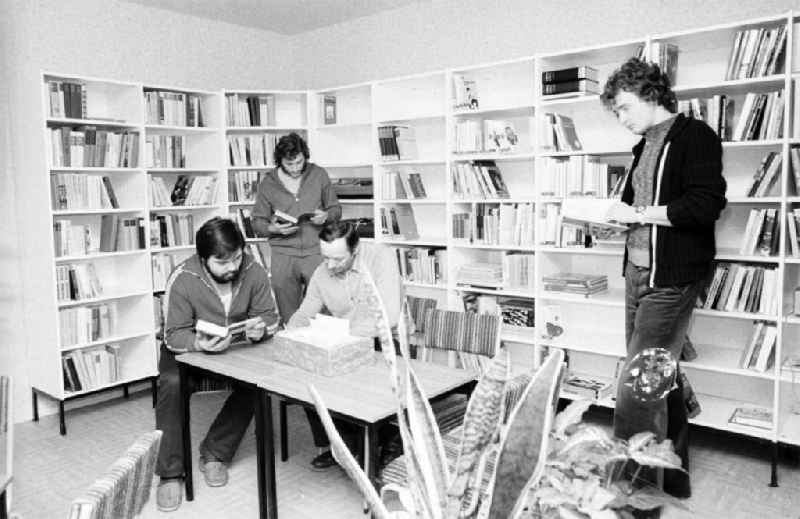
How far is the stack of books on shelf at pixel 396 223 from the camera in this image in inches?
196

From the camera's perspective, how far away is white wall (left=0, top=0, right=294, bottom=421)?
14.3ft

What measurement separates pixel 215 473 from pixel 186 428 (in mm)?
418

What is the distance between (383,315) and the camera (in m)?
1.03

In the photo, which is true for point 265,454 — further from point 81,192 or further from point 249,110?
point 249,110

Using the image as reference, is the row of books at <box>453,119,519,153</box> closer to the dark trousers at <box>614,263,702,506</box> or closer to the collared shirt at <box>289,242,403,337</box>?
the collared shirt at <box>289,242,403,337</box>

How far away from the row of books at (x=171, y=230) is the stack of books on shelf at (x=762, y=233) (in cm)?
374

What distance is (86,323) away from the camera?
4.46 meters

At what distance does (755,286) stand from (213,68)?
14.1 feet

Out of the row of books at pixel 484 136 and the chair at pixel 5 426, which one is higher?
the row of books at pixel 484 136

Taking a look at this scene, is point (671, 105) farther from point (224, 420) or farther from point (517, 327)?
point (224, 420)

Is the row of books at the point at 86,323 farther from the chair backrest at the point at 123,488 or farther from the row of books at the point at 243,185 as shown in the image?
the chair backrest at the point at 123,488

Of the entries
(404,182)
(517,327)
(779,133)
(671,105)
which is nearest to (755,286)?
(779,133)

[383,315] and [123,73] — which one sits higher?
[123,73]

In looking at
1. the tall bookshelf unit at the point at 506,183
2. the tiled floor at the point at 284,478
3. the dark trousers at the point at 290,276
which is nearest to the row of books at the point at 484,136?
the tall bookshelf unit at the point at 506,183
